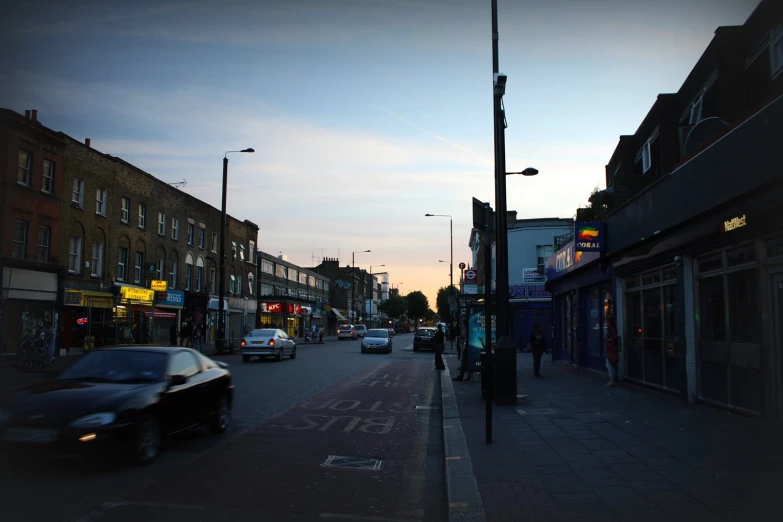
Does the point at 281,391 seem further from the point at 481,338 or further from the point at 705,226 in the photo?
the point at 705,226

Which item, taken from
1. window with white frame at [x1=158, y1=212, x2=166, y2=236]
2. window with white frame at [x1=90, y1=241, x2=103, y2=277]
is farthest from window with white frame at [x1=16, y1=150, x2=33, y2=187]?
window with white frame at [x1=158, y1=212, x2=166, y2=236]

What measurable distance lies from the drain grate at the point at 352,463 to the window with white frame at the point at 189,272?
37.4 meters

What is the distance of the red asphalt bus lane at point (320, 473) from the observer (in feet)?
19.1

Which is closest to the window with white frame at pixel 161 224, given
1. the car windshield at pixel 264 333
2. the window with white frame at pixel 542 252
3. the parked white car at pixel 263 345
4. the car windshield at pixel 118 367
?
the car windshield at pixel 264 333

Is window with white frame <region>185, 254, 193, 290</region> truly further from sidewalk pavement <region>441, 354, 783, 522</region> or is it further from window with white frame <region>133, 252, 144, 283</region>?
sidewalk pavement <region>441, 354, 783, 522</region>

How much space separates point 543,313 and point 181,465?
36.9 metres

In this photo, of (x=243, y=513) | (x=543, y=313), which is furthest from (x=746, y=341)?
(x=543, y=313)

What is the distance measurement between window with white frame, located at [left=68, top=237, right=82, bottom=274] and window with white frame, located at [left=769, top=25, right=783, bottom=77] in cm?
2867

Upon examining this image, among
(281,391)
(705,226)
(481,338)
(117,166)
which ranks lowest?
(281,391)

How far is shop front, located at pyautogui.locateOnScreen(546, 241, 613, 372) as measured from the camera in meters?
19.4

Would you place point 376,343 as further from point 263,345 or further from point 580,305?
point 580,305

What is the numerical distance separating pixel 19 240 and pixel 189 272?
17940 millimetres

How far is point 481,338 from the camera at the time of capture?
18.0 meters

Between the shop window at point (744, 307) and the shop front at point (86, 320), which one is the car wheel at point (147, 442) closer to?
the shop window at point (744, 307)
